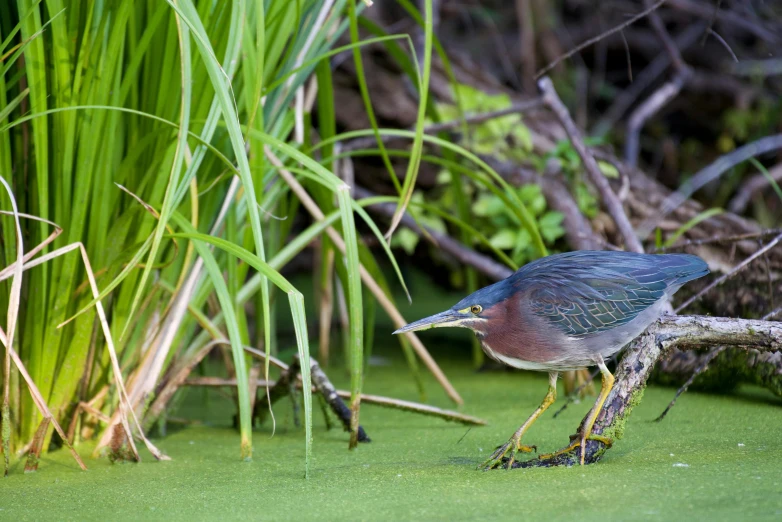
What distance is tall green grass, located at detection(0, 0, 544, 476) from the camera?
78.8 inches

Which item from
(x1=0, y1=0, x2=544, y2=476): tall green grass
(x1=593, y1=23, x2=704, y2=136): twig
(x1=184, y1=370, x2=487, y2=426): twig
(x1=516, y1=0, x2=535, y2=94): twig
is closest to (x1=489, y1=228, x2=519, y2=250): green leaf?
(x1=0, y1=0, x2=544, y2=476): tall green grass

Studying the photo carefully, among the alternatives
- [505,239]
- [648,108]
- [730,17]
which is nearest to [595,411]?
[505,239]

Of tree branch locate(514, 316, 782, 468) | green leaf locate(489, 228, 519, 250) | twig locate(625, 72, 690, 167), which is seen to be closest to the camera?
tree branch locate(514, 316, 782, 468)

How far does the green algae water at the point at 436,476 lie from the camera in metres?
1.58

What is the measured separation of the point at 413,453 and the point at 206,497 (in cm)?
66

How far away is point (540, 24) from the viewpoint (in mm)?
5941

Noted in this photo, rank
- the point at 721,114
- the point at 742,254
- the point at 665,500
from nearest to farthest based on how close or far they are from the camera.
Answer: the point at 665,500
the point at 742,254
the point at 721,114

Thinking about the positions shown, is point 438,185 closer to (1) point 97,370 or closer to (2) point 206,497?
(1) point 97,370

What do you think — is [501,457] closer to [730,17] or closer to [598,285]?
[598,285]

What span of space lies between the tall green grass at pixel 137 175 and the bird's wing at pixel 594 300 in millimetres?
391

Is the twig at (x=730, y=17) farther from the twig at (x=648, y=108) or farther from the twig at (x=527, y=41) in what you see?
the twig at (x=527, y=41)

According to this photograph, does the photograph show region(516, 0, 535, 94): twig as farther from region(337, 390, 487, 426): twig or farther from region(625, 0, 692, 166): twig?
region(337, 390, 487, 426): twig

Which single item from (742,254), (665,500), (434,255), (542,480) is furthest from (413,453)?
(434,255)

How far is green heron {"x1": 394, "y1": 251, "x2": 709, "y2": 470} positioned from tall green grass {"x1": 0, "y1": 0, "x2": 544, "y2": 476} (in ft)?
0.92
